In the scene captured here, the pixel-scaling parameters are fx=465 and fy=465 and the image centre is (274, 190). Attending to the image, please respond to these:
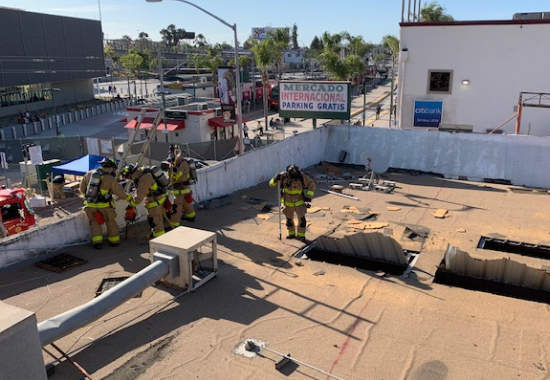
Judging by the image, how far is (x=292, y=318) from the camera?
746cm

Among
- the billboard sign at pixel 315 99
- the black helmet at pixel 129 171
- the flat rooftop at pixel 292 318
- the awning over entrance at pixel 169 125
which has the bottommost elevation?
the flat rooftop at pixel 292 318

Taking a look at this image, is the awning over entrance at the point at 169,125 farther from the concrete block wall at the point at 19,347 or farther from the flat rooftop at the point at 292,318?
the concrete block wall at the point at 19,347

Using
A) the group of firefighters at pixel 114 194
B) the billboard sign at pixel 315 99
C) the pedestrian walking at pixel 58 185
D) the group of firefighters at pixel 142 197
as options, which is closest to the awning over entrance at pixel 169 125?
the billboard sign at pixel 315 99

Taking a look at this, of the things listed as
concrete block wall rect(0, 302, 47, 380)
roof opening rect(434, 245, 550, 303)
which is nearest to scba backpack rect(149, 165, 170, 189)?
roof opening rect(434, 245, 550, 303)

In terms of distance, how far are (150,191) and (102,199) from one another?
105cm

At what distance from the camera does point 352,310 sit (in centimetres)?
774

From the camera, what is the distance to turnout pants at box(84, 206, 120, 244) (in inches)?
401

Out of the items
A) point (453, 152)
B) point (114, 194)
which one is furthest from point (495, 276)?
point (453, 152)

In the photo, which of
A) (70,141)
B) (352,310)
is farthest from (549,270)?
(70,141)

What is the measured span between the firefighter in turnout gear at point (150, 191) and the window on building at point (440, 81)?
19063 mm

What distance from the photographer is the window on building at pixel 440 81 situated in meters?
24.5

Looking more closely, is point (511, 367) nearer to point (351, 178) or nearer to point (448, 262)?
point (448, 262)

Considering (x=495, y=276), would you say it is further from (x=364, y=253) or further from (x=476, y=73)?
(x=476, y=73)

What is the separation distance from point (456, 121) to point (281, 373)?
73.0ft
